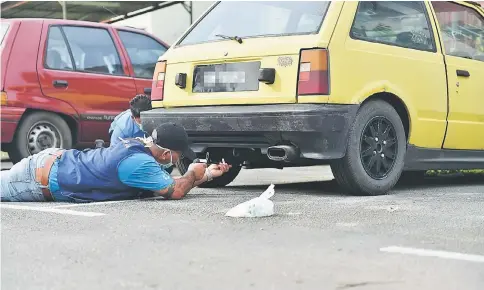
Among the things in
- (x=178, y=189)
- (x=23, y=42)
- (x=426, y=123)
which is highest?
(x=23, y=42)

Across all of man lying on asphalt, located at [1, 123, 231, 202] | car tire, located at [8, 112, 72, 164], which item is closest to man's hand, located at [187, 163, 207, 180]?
man lying on asphalt, located at [1, 123, 231, 202]

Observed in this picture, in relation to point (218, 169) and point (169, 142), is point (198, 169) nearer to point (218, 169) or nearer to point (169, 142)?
point (218, 169)

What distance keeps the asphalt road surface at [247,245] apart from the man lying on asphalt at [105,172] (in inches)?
5.1

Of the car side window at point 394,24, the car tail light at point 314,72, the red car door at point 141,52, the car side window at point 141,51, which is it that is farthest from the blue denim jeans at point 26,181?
the car side window at point 141,51

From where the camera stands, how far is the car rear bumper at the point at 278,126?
5406 millimetres

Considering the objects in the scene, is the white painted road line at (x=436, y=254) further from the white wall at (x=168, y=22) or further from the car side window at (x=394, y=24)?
the white wall at (x=168, y=22)

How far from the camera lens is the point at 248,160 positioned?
20.7 feet

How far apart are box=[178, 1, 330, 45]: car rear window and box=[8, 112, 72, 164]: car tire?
90.4 inches

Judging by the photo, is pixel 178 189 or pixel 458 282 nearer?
pixel 458 282

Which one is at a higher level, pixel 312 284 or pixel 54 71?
pixel 54 71

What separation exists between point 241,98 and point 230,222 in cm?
143

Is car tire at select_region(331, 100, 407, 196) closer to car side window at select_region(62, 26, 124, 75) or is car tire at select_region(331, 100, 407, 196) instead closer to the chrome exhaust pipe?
the chrome exhaust pipe

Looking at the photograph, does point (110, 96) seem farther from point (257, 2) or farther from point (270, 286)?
point (270, 286)

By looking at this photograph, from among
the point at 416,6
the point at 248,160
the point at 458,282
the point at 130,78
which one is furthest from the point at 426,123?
the point at 130,78
